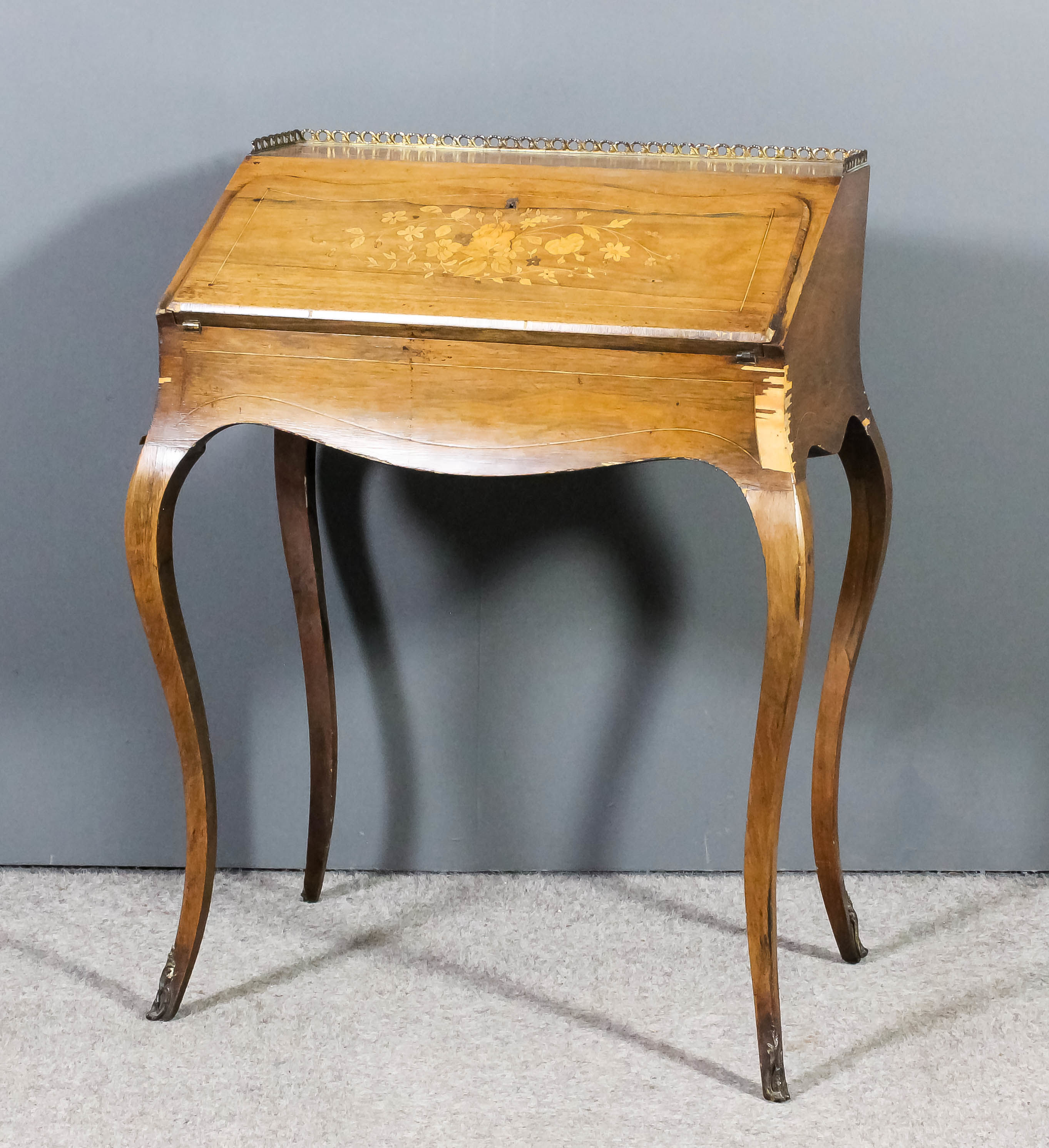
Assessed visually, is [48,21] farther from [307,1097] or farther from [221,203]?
[307,1097]

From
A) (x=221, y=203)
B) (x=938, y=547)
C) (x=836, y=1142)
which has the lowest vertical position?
(x=836, y=1142)

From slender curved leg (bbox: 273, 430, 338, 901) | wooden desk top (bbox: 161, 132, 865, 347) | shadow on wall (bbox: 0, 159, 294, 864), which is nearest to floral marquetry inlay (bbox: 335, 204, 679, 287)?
wooden desk top (bbox: 161, 132, 865, 347)

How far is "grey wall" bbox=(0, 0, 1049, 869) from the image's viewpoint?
1.59 meters

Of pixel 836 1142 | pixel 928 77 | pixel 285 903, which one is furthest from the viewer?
pixel 285 903

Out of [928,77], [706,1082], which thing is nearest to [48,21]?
[928,77]

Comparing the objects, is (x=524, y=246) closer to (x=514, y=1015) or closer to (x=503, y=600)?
(x=503, y=600)

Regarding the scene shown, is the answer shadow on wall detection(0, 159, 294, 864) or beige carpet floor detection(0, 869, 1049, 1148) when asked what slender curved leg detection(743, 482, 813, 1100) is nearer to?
beige carpet floor detection(0, 869, 1049, 1148)

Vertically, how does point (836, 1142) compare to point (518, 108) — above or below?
below

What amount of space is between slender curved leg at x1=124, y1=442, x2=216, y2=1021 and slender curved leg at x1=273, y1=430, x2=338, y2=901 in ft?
0.81

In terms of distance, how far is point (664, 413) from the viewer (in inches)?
46.2

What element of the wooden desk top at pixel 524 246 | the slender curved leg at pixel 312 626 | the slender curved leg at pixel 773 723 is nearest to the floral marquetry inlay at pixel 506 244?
the wooden desk top at pixel 524 246

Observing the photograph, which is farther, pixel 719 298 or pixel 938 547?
pixel 938 547

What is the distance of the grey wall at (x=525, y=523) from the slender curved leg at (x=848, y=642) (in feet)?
0.62

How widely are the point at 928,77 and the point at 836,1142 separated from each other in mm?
1221
